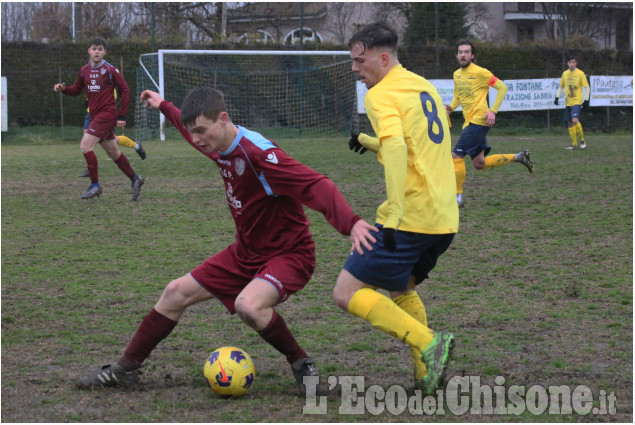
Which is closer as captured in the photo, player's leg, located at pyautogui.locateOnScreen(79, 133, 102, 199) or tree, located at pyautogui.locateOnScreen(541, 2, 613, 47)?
player's leg, located at pyautogui.locateOnScreen(79, 133, 102, 199)

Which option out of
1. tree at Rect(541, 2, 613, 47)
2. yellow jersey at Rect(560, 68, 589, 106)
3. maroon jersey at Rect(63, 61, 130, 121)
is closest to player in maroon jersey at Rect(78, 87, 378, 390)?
maroon jersey at Rect(63, 61, 130, 121)

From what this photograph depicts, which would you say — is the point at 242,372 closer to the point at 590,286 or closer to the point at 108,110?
the point at 590,286

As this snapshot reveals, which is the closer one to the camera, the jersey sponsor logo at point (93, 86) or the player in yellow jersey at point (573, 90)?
the jersey sponsor logo at point (93, 86)

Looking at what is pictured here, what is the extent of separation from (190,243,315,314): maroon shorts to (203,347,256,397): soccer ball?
242 millimetres

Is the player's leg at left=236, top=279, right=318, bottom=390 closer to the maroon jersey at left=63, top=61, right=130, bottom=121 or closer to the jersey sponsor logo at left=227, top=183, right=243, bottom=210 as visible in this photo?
the jersey sponsor logo at left=227, top=183, right=243, bottom=210

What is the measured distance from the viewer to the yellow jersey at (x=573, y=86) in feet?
59.5

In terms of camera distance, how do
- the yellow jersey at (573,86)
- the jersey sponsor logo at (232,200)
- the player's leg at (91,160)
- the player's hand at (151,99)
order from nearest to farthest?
the jersey sponsor logo at (232,200), the player's hand at (151,99), the player's leg at (91,160), the yellow jersey at (573,86)

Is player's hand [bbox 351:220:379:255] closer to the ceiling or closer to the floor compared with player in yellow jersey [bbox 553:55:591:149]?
closer to the floor

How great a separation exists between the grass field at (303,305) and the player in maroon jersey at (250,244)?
0.82ft

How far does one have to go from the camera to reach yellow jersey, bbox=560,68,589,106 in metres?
18.1

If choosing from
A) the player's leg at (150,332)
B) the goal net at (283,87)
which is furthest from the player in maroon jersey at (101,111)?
the goal net at (283,87)

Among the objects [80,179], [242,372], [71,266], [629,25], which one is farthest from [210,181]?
[629,25]

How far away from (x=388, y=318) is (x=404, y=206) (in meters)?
0.52

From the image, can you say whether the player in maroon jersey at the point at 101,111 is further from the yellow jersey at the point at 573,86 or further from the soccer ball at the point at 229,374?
the yellow jersey at the point at 573,86
